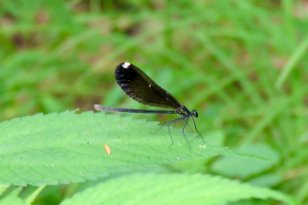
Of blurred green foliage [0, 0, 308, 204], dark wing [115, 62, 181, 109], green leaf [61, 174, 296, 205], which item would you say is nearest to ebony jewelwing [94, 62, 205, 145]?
dark wing [115, 62, 181, 109]

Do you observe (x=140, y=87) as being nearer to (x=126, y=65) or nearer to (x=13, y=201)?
(x=126, y=65)

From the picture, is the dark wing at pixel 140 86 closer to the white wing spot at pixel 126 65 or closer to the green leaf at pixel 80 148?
the white wing spot at pixel 126 65

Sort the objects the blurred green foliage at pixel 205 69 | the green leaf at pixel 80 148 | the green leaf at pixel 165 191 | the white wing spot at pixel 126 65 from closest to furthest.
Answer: the green leaf at pixel 80 148
the green leaf at pixel 165 191
the white wing spot at pixel 126 65
the blurred green foliage at pixel 205 69

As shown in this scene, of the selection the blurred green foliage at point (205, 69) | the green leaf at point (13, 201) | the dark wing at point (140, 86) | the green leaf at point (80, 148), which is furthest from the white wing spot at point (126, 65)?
the blurred green foliage at point (205, 69)

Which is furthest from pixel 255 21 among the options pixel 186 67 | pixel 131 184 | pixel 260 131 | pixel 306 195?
pixel 131 184

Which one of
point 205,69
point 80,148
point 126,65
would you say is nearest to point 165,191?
point 80,148

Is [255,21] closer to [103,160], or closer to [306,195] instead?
[306,195]

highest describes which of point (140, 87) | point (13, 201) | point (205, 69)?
point (205, 69)

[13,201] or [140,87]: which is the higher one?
[140,87]

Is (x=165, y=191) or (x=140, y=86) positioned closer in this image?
(x=165, y=191)
